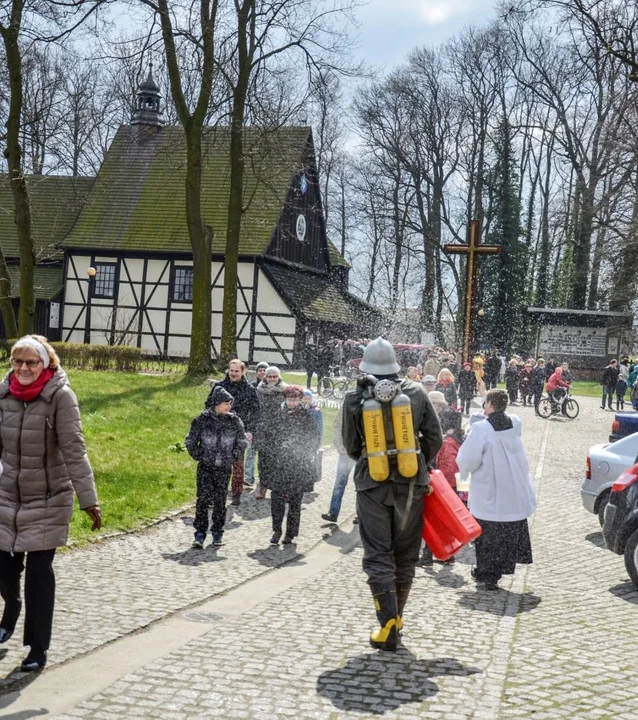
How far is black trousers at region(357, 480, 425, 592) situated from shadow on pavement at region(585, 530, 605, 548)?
511 cm

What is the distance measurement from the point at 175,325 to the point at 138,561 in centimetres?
3307

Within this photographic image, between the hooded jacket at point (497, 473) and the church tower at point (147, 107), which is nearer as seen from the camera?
the hooded jacket at point (497, 473)

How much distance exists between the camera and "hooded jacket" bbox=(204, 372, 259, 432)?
1291cm

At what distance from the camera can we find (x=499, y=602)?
8445mm

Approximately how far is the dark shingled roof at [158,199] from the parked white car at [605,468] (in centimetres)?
2920

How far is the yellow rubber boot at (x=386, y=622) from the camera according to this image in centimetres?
669

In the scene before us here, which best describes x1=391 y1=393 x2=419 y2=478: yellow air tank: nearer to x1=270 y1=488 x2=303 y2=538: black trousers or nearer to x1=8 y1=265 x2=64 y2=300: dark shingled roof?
x1=270 y1=488 x2=303 y2=538: black trousers

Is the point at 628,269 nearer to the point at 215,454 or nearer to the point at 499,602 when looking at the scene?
the point at 215,454

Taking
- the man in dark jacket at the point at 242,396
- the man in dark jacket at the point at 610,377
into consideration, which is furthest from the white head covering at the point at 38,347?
the man in dark jacket at the point at 610,377

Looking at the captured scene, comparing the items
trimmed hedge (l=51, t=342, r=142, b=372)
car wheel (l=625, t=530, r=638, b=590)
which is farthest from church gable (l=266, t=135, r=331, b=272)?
car wheel (l=625, t=530, r=638, b=590)

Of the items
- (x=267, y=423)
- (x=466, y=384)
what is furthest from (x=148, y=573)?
(x=466, y=384)

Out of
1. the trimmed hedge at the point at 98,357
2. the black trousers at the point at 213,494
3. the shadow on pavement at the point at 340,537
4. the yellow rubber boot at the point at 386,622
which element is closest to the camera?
the yellow rubber boot at the point at 386,622

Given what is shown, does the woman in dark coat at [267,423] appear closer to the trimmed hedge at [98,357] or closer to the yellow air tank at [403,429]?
the yellow air tank at [403,429]

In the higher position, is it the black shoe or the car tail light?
the car tail light
